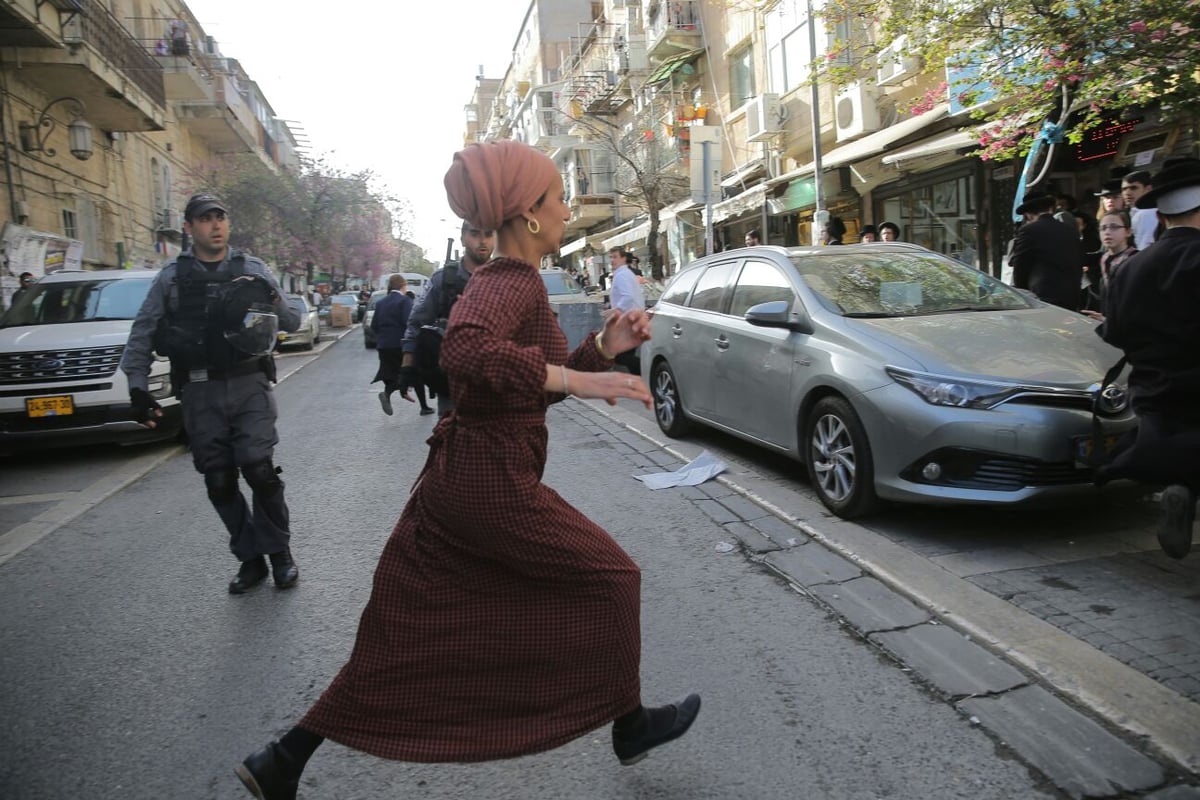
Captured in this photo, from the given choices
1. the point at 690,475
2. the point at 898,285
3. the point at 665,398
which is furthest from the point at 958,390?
the point at 665,398

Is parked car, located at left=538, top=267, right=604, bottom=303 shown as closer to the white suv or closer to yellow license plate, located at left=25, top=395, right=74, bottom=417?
the white suv

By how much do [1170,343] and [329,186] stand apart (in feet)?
126

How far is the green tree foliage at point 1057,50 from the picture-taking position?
23.1 ft

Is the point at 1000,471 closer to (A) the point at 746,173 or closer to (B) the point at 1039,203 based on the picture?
(B) the point at 1039,203

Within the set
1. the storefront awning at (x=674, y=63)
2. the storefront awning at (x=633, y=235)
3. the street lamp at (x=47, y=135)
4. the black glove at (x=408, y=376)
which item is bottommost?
the black glove at (x=408, y=376)

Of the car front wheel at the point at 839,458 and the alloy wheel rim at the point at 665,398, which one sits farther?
the alloy wheel rim at the point at 665,398

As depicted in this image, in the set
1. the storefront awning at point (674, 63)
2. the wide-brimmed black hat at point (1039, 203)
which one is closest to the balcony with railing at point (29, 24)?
the storefront awning at point (674, 63)

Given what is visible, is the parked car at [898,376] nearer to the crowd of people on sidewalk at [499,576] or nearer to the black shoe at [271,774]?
the crowd of people on sidewalk at [499,576]

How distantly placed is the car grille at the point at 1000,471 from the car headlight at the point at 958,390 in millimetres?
244

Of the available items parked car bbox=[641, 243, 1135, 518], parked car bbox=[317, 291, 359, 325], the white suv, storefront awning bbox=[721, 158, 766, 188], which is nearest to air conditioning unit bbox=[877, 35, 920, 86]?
storefront awning bbox=[721, 158, 766, 188]

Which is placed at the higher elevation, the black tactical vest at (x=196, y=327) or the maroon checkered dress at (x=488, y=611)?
the black tactical vest at (x=196, y=327)

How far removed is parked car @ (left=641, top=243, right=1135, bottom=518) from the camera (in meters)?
4.32

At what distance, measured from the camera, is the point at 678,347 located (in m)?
7.45

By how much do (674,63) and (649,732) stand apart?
26430 millimetres
